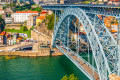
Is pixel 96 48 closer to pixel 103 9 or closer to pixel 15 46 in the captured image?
pixel 103 9

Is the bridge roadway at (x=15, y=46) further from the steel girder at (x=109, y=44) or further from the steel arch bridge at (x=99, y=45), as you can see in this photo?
the steel girder at (x=109, y=44)

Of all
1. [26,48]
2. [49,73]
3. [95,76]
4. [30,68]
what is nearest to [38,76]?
[49,73]

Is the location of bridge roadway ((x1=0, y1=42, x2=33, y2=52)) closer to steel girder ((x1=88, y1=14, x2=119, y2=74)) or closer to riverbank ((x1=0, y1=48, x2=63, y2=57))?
riverbank ((x1=0, y1=48, x2=63, y2=57))

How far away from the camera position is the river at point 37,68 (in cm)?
2311

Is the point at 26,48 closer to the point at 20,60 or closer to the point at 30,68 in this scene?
the point at 20,60

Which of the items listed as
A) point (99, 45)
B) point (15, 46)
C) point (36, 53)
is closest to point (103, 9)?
point (99, 45)

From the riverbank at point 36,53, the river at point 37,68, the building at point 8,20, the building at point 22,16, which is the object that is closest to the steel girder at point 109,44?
the river at point 37,68

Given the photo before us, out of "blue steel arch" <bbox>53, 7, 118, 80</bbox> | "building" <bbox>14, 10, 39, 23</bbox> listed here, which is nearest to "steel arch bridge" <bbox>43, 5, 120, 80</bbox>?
"blue steel arch" <bbox>53, 7, 118, 80</bbox>

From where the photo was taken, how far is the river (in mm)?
23109

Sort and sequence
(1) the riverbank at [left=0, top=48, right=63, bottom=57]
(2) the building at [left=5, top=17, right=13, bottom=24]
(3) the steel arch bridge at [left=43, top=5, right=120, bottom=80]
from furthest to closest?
1. (2) the building at [left=5, top=17, right=13, bottom=24]
2. (1) the riverbank at [left=0, top=48, right=63, bottom=57]
3. (3) the steel arch bridge at [left=43, top=5, right=120, bottom=80]

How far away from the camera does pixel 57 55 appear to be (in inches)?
1308

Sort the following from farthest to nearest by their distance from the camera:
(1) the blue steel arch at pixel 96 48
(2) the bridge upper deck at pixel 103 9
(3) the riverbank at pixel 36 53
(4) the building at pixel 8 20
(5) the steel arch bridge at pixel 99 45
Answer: (4) the building at pixel 8 20 → (3) the riverbank at pixel 36 53 → (1) the blue steel arch at pixel 96 48 → (2) the bridge upper deck at pixel 103 9 → (5) the steel arch bridge at pixel 99 45

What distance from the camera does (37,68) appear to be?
26281 millimetres

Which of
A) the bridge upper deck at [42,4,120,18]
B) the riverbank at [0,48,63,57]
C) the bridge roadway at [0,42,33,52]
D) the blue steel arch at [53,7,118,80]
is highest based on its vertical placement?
the bridge upper deck at [42,4,120,18]
